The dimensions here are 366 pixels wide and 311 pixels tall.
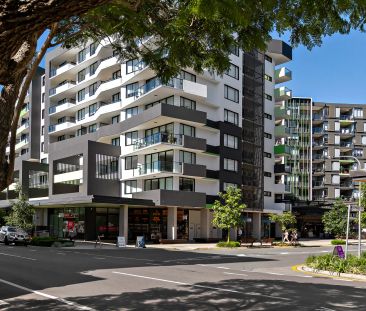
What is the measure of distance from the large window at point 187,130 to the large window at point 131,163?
6949 millimetres

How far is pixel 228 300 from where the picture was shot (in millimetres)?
12016

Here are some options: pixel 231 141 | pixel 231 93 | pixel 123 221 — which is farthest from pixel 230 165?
pixel 123 221

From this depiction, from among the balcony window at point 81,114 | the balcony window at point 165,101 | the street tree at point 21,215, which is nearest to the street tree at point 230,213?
the balcony window at point 165,101

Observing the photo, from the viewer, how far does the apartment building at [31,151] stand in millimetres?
64188

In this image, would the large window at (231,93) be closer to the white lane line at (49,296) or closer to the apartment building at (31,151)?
the apartment building at (31,151)

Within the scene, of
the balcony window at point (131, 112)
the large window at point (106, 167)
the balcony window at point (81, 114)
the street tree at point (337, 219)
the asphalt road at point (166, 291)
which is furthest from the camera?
the street tree at point (337, 219)

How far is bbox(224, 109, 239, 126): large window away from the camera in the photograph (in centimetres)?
5828

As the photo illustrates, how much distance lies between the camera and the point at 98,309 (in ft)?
35.4

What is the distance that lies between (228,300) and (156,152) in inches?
1660

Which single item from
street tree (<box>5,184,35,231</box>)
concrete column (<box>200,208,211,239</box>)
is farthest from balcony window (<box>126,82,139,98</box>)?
street tree (<box>5,184,35,231</box>)

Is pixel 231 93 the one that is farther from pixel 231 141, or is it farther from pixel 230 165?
pixel 230 165

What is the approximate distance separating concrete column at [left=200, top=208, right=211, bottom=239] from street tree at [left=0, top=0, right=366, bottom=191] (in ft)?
155

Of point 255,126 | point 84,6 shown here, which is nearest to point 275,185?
point 255,126

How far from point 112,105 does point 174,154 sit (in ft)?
37.2
